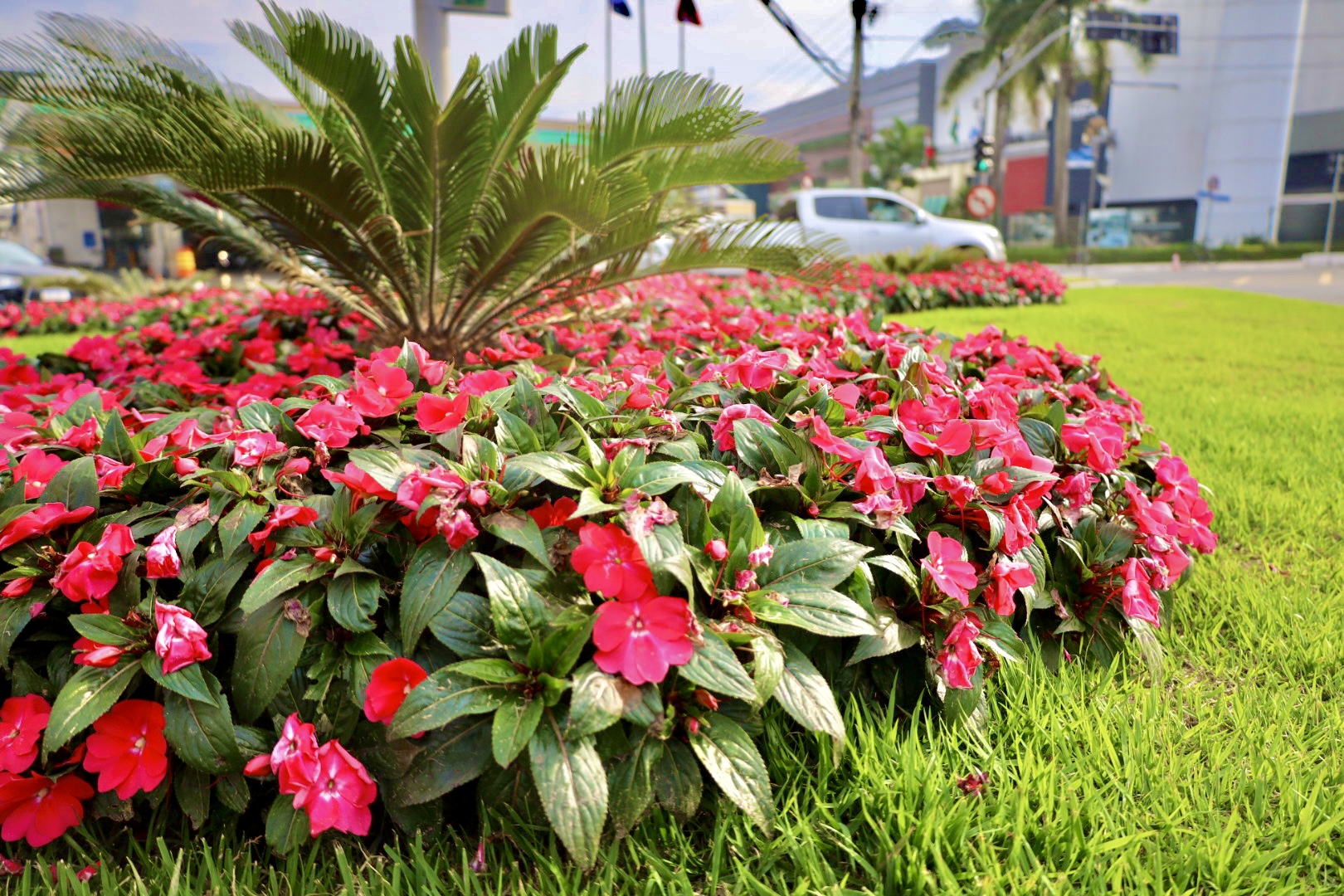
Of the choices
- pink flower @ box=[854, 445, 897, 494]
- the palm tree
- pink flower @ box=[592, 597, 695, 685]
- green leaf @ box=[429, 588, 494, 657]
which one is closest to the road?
the palm tree

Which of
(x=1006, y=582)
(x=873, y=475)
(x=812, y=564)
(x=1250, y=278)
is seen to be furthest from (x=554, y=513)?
(x=1250, y=278)

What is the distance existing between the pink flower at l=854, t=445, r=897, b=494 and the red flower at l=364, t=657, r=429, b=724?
0.84 metres

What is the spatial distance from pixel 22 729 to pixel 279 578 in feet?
1.52

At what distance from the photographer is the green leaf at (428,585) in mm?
1301

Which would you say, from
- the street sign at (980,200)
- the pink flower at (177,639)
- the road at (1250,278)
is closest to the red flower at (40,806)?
the pink flower at (177,639)

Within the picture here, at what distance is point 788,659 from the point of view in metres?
1.39

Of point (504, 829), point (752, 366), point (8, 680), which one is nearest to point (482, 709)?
point (504, 829)

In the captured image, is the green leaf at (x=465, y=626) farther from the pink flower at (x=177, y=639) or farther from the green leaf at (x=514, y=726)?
the pink flower at (x=177, y=639)

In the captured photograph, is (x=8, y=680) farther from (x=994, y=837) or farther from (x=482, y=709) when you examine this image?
(x=994, y=837)

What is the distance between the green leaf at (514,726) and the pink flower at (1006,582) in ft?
2.84

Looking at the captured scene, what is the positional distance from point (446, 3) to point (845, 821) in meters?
5.64

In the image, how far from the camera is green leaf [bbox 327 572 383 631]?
4.33ft

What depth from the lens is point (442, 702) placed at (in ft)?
3.98

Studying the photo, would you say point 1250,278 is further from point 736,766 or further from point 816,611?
point 736,766
